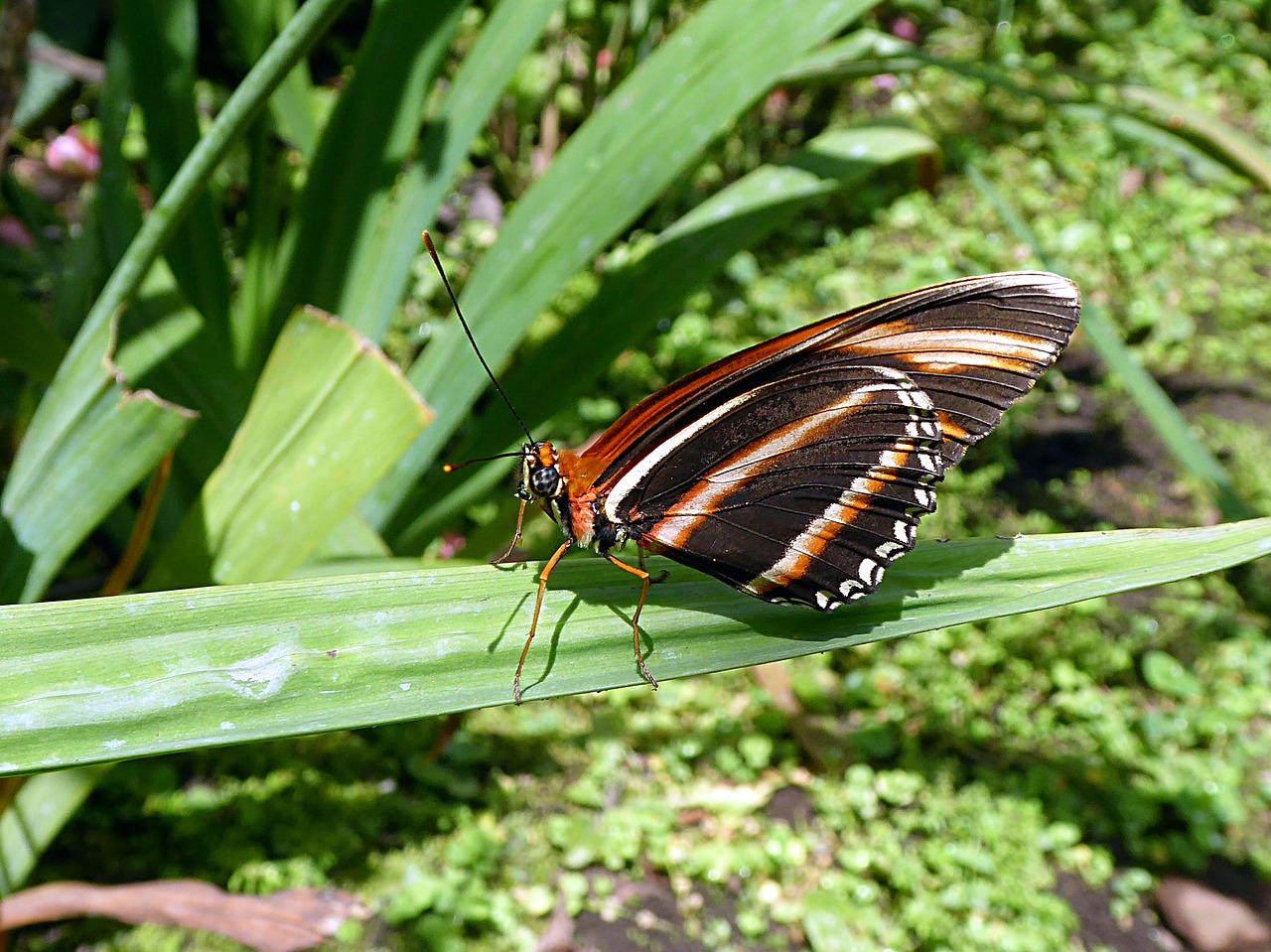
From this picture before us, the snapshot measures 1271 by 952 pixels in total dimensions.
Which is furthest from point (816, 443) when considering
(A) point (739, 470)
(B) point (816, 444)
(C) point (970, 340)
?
(C) point (970, 340)

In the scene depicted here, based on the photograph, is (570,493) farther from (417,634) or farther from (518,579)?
(417,634)

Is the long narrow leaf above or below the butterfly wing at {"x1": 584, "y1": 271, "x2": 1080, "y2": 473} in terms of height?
below

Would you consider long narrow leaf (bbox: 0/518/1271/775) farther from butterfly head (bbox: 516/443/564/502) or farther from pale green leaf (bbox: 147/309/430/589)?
pale green leaf (bbox: 147/309/430/589)

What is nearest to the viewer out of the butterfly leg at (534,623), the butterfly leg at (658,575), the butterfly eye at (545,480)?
the butterfly leg at (534,623)

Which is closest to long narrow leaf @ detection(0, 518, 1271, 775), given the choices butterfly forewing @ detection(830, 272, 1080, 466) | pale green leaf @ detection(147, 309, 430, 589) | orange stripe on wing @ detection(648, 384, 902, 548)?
orange stripe on wing @ detection(648, 384, 902, 548)

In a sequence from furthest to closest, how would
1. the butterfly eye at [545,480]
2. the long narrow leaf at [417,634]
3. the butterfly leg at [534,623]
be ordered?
the butterfly eye at [545,480]
the butterfly leg at [534,623]
the long narrow leaf at [417,634]

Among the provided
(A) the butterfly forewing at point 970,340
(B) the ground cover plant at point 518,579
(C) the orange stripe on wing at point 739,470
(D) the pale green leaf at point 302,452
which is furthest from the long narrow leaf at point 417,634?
(D) the pale green leaf at point 302,452

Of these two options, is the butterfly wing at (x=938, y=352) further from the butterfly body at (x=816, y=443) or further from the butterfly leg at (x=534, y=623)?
the butterfly leg at (x=534, y=623)
